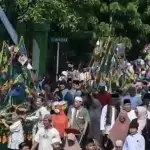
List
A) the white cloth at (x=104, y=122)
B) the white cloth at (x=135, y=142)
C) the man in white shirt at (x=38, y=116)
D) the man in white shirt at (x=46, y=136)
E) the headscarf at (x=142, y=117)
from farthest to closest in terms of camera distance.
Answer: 1. the white cloth at (x=104, y=122)
2. the man in white shirt at (x=38, y=116)
3. the headscarf at (x=142, y=117)
4. the man in white shirt at (x=46, y=136)
5. the white cloth at (x=135, y=142)

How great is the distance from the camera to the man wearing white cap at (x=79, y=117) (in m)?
15.2

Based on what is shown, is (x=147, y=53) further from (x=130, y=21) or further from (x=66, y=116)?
(x=66, y=116)

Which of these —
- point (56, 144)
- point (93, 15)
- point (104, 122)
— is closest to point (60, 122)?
point (104, 122)

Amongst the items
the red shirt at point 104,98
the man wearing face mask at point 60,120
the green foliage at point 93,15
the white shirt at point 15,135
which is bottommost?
the white shirt at point 15,135

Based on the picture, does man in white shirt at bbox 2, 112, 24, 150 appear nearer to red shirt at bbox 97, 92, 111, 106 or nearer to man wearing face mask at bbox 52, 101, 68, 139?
man wearing face mask at bbox 52, 101, 68, 139

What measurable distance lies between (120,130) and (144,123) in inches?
20.7

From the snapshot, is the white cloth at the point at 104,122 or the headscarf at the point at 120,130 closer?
the headscarf at the point at 120,130

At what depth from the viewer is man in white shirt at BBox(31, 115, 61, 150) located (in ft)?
44.6

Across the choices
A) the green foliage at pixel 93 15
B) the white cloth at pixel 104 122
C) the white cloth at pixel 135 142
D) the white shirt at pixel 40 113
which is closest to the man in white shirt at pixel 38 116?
the white shirt at pixel 40 113

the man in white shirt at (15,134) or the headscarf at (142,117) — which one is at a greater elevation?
the headscarf at (142,117)

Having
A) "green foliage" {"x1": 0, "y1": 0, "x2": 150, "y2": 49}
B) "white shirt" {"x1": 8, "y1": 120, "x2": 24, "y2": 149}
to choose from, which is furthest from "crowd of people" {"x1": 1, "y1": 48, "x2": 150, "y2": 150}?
"green foliage" {"x1": 0, "y1": 0, "x2": 150, "y2": 49}

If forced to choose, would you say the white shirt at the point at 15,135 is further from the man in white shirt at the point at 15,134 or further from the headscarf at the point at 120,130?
the headscarf at the point at 120,130

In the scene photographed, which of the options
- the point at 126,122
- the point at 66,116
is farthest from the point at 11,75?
the point at 126,122

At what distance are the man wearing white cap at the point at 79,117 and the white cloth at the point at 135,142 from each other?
2071mm
